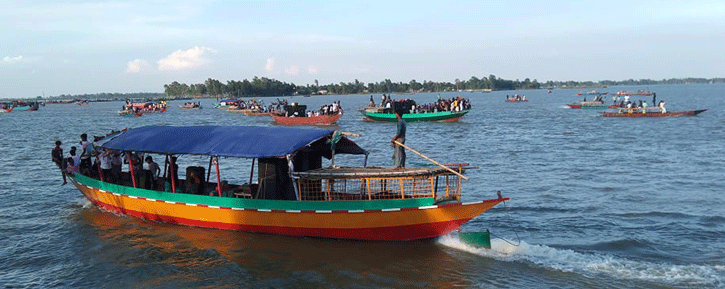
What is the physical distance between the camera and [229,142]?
1439 centimetres

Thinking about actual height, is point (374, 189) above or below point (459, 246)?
above

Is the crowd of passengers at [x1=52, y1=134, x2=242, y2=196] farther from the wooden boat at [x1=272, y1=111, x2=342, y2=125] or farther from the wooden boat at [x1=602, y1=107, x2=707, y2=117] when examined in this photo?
the wooden boat at [x1=602, y1=107, x2=707, y2=117]

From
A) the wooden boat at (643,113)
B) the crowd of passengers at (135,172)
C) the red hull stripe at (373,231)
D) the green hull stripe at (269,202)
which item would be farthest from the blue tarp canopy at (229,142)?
the wooden boat at (643,113)

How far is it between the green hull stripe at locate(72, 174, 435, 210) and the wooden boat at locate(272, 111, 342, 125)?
113 feet

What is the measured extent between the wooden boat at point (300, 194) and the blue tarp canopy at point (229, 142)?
0.03 metres

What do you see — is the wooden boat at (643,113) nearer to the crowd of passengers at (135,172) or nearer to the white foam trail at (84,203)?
the crowd of passengers at (135,172)

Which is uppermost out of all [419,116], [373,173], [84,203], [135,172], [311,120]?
[373,173]

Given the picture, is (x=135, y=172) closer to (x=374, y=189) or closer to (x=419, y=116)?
(x=374, y=189)

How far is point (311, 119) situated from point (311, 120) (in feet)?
0.41

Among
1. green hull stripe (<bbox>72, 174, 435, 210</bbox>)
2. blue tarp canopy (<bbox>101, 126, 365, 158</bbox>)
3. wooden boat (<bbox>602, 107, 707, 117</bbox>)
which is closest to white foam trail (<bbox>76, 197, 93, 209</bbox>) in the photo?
green hull stripe (<bbox>72, 174, 435, 210</bbox>)

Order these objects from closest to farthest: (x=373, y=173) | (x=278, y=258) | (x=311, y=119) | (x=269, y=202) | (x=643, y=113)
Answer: (x=373, y=173), (x=278, y=258), (x=269, y=202), (x=311, y=119), (x=643, y=113)

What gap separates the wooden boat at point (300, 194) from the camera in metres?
13.1

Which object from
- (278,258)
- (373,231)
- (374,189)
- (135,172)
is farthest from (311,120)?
(278,258)

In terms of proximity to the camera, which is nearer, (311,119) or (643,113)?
(311,119)
